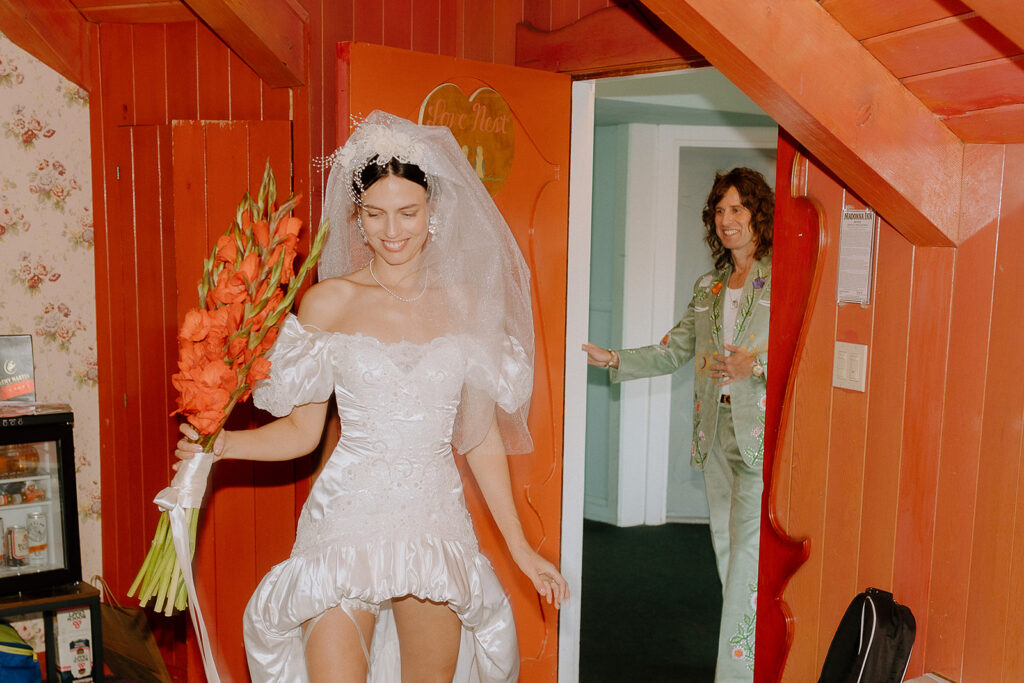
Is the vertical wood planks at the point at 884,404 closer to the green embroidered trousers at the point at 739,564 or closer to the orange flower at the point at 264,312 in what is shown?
the green embroidered trousers at the point at 739,564

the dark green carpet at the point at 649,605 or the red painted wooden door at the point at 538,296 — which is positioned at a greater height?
the red painted wooden door at the point at 538,296

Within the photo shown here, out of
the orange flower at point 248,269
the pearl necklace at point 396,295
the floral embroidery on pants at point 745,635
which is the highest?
the orange flower at point 248,269

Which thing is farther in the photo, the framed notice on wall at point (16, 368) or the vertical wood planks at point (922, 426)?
the framed notice on wall at point (16, 368)

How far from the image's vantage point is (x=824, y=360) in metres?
2.41

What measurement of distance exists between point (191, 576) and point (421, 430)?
0.56m

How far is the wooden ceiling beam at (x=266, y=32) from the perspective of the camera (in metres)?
2.68

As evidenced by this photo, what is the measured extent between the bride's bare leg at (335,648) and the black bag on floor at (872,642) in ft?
3.52

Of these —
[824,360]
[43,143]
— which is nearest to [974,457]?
[824,360]

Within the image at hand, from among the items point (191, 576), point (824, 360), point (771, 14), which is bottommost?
point (191, 576)

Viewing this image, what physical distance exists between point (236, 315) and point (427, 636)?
851mm

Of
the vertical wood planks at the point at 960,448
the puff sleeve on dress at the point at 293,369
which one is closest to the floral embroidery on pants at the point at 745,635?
the vertical wood planks at the point at 960,448

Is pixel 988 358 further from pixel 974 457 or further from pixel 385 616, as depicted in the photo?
pixel 385 616

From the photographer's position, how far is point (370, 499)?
2.08 meters

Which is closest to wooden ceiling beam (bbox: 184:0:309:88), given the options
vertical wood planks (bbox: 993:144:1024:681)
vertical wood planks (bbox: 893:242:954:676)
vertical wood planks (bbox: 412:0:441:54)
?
vertical wood planks (bbox: 412:0:441:54)
